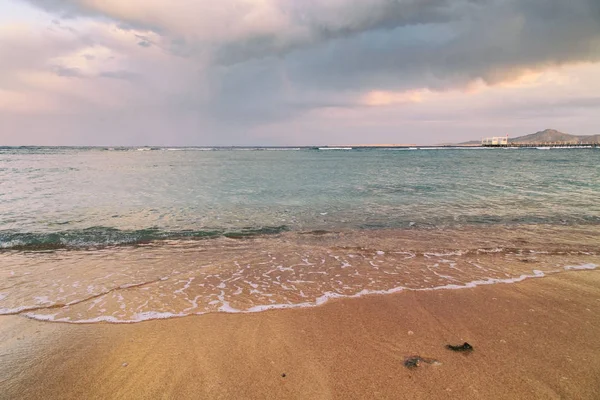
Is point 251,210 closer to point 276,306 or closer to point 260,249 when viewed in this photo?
point 260,249

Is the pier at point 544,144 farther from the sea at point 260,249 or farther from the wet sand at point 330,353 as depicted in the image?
the wet sand at point 330,353

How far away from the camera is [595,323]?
4.90 meters

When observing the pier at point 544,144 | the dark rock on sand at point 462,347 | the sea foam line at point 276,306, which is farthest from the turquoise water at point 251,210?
the pier at point 544,144

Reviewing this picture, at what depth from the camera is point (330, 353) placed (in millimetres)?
4211

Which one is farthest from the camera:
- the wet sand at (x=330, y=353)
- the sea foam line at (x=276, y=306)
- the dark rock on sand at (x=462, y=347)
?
the sea foam line at (x=276, y=306)

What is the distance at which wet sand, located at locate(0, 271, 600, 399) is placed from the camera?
3566 millimetres

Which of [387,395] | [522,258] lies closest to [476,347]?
[387,395]

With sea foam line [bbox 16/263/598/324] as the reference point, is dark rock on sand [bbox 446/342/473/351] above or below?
above

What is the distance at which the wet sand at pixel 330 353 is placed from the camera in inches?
140

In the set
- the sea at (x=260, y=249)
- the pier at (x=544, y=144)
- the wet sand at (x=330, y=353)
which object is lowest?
the sea at (x=260, y=249)

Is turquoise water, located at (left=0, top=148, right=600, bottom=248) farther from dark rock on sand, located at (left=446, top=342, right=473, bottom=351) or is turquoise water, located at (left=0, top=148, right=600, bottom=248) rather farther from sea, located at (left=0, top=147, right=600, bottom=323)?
dark rock on sand, located at (left=446, top=342, right=473, bottom=351)

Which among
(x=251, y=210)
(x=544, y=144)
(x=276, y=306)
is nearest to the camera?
(x=276, y=306)

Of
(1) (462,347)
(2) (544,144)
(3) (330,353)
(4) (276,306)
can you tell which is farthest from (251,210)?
(2) (544,144)

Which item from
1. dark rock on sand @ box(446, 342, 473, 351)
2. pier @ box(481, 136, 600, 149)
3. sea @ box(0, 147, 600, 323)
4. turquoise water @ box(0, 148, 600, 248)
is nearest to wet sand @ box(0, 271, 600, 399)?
dark rock on sand @ box(446, 342, 473, 351)
